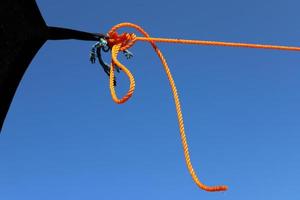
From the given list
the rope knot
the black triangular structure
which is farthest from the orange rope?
the black triangular structure

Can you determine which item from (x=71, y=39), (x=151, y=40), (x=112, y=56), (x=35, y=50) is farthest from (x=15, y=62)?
(x=151, y=40)

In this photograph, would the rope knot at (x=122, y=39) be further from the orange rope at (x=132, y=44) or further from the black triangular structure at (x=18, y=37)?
the black triangular structure at (x=18, y=37)

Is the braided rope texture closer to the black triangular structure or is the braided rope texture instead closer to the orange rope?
the orange rope

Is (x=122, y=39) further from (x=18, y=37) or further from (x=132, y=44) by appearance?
(x=18, y=37)

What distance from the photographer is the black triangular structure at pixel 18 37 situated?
436 centimetres

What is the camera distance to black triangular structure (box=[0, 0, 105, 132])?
436 cm

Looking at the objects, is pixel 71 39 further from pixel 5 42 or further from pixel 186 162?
pixel 186 162

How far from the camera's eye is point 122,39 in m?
5.58

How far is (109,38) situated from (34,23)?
1.17m

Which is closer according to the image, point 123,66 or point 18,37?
point 18,37

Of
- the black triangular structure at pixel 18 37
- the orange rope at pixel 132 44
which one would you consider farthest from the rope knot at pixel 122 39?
the black triangular structure at pixel 18 37

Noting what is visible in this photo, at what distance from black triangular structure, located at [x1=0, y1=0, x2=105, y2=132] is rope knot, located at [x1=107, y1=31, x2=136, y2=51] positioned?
0.62 metres

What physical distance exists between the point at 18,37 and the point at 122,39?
60.2 inches

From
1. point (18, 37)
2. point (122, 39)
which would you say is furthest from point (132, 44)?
point (18, 37)
